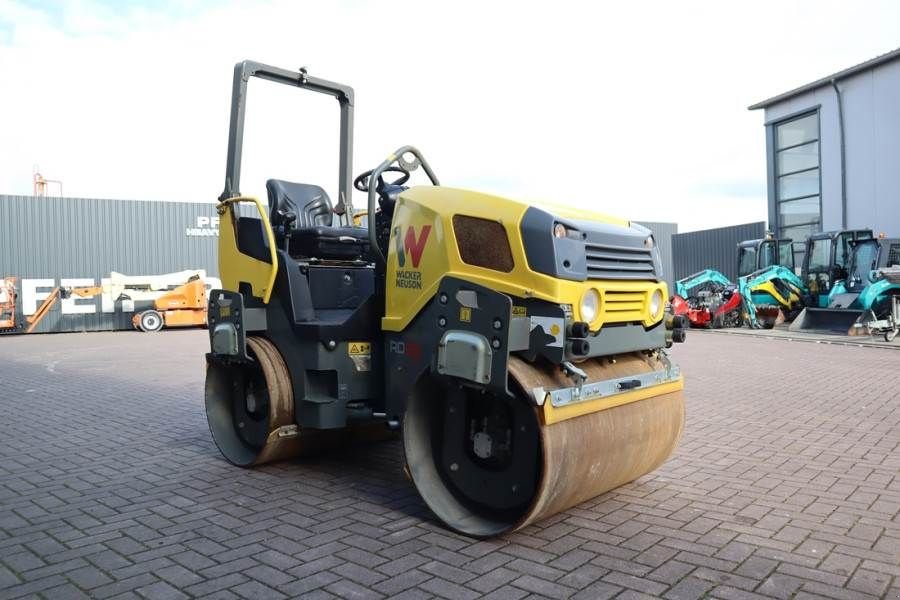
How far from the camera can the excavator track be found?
3.43 metres

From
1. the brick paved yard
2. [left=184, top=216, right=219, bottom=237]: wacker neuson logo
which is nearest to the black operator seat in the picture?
the brick paved yard

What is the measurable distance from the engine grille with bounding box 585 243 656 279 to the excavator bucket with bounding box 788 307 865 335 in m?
13.8

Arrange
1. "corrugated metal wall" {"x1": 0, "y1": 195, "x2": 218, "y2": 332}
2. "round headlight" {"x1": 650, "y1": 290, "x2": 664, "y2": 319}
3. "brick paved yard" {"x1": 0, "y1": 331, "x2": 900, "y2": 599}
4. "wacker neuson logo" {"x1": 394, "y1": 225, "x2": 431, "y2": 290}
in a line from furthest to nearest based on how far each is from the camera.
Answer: "corrugated metal wall" {"x1": 0, "y1": 195, "x2": 218, "y2": 332}
"round headlight" {"x1": 650, "y1": 290, "x2": 664, "y2": 319}
"wacker neuson logo" {"x1": 394, "y1": 225, "x2": 431, "y2": 290}
"brick paved yard" {"x1": 0, "y1": 331, "x2": 900, "y2": 599}

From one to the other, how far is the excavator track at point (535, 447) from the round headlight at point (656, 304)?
28 cm

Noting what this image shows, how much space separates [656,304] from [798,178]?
2303 centimetres

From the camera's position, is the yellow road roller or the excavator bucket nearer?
the yellow road roller

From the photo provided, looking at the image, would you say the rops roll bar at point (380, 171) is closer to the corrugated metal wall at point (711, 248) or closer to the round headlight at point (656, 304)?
the round headlight at point (656, 304)

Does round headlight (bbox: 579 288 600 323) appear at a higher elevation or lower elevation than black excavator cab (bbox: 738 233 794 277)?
lower

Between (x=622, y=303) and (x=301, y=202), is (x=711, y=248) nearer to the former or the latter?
(x=301, y=202)

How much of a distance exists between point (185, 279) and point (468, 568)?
21.1 meters

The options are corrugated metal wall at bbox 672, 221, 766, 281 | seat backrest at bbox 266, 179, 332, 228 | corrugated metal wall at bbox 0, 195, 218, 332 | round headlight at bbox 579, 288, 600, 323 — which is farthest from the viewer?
corrugated metal wall at bbox 672, 221, 766, 281

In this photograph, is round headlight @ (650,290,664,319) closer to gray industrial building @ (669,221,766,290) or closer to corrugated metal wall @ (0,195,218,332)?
corrugated metal wall @ (0,195,218,332)

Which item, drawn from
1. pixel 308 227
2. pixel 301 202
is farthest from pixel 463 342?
pixel 301 202

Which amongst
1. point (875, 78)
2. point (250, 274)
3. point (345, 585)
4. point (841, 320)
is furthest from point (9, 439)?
point (875, 78)
